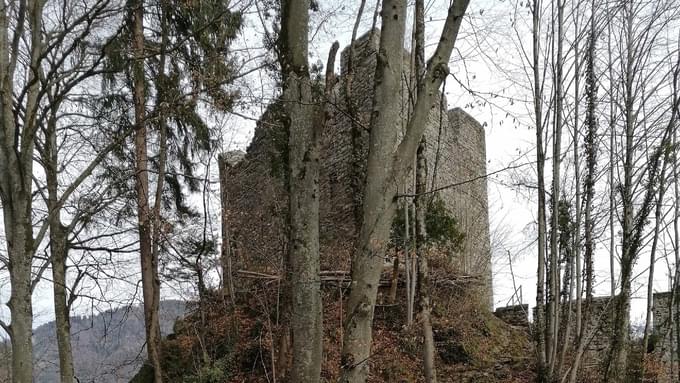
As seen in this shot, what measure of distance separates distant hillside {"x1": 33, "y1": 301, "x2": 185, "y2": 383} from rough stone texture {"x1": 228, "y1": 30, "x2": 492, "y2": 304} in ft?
6.41

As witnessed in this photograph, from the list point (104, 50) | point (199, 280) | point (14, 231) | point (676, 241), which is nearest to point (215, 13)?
point (104, 50)

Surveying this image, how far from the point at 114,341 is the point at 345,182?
5562mm

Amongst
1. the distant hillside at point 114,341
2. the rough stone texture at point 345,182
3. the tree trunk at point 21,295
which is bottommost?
the distant hillside at point 114,341

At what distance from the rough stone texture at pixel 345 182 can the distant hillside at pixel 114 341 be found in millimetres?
1954

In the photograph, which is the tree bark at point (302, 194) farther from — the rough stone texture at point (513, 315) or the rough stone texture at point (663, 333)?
the rough stone texture at point (513, 315)

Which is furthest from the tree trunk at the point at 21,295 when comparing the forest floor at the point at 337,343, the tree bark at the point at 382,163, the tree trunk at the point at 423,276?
the tree bark at the point at 382,163

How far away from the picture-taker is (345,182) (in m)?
12.1

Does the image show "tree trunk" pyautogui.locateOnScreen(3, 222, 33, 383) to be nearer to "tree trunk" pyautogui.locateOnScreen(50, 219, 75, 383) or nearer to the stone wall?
"tree trunk" pyautogui.locateOnScreen(50, 219, 75, 383)

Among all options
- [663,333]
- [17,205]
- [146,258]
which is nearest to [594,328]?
[663,333]

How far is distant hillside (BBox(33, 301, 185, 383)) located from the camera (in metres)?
8.55

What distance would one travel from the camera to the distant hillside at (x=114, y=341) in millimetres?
8555

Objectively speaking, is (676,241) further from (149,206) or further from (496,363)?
(149,206)

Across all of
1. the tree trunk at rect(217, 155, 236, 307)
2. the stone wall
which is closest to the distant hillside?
the tree trunk at rect(217, 155, 236, 307)

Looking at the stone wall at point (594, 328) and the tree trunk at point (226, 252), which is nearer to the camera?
the stone wall at point (594, 328)
